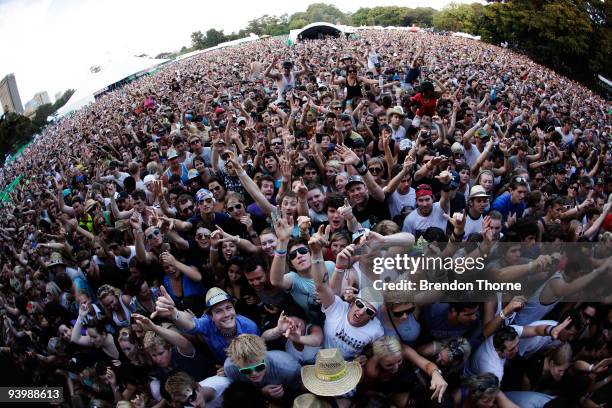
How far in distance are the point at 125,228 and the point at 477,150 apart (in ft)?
15.5

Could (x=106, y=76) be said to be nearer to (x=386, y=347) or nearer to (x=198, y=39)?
(x=386, y=347)

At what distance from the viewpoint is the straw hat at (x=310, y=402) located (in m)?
2.26

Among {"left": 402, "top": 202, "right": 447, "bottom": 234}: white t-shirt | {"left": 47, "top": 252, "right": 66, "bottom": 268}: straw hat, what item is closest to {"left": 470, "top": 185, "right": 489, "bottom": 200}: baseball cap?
{"left": 402, "top": 202, "right": 447, "bottom": 234}: white t-shirt

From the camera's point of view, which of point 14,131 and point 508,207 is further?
point 14,131

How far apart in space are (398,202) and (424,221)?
1.38 feet

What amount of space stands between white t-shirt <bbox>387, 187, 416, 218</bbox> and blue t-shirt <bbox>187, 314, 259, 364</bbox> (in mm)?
1985

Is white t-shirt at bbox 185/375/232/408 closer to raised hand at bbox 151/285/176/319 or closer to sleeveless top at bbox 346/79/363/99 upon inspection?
raised hand at bbox 151/285/176/319

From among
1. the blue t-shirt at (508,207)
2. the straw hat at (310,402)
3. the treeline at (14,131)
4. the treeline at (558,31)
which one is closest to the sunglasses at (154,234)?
the straw hat at (310,402)

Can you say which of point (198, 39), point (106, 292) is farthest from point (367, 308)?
point (198, 39)

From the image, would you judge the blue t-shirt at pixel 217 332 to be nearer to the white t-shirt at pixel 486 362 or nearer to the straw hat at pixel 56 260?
the white t-shirt at pixel 486 362

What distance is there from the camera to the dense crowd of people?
254 cm

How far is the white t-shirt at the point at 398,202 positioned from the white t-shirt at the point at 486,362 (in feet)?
5.89

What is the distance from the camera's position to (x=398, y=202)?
167 inches

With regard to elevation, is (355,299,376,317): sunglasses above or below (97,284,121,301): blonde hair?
above
